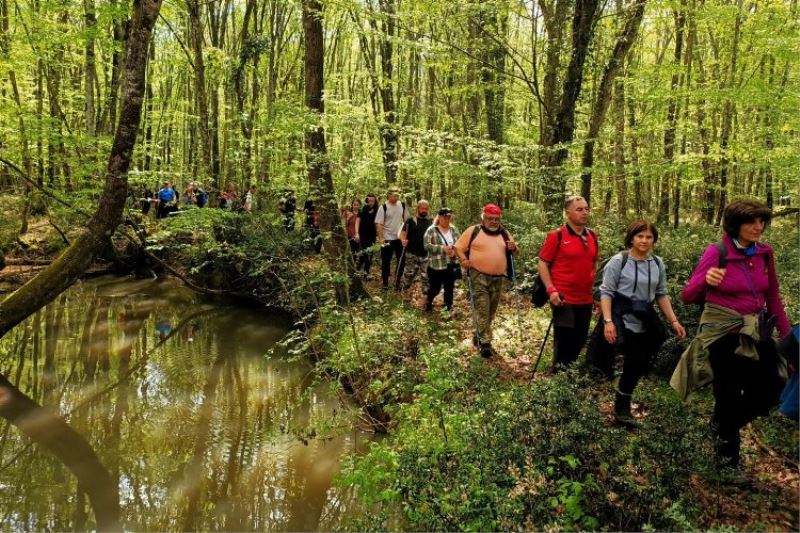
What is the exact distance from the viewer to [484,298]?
697 centimetres

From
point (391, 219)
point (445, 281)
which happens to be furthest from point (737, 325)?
point (391, 219)

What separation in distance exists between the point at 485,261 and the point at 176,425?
4.72 m

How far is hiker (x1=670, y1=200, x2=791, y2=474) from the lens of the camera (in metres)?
3.71

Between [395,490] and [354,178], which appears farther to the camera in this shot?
[354,178]

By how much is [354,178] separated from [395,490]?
4126mm

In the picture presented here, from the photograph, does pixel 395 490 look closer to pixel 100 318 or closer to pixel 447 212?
pixel 447 212

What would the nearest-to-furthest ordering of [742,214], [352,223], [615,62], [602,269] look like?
[742,214] < [602,269] < [615,62] < [352,223]

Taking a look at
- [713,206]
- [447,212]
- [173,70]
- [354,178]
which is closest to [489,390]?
[354,178]

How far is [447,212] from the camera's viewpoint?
26.9ft

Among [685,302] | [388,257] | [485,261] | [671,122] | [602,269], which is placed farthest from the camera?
[671,122]

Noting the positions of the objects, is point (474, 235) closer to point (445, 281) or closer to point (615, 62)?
point (445, 281)

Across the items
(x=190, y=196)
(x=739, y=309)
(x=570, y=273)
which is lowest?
(x=739, y=309)

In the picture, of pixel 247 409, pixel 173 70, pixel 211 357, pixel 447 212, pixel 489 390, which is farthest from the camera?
→ pixel 173 70

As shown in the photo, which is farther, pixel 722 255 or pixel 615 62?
pixel 615 62
